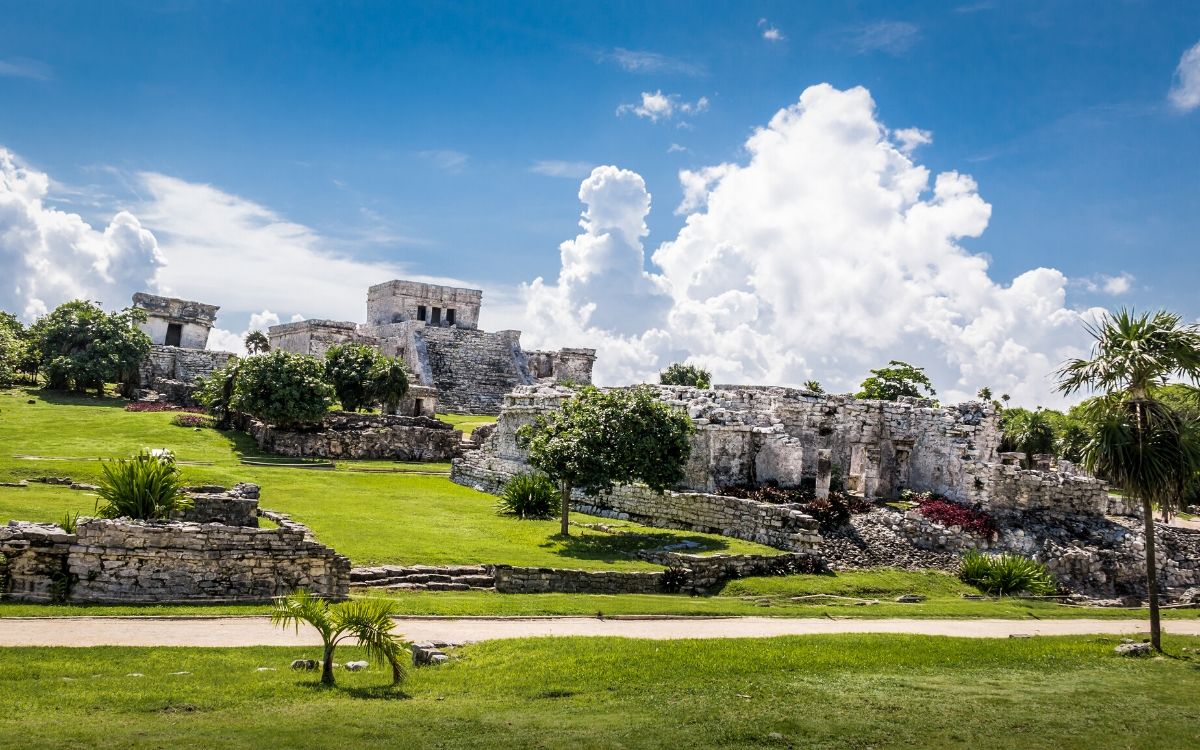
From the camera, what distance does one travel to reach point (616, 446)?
69.0 ft

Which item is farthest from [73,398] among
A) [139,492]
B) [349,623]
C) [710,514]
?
[349,623]

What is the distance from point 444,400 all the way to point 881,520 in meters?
33.6

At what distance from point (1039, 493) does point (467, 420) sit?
28.6 meters

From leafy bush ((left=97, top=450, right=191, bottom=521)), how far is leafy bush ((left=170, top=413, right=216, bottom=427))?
72.0 ft

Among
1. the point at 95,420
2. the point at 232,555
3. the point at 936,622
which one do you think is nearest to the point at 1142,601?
the point at 936,622

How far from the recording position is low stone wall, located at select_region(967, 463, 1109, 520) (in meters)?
24.4

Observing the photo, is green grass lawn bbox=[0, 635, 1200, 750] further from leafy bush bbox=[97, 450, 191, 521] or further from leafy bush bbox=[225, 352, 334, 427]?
leafy bush bbox=[225, 352, 334, 427]

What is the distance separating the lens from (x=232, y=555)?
13.7m

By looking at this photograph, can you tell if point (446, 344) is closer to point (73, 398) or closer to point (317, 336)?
point (317, 336)

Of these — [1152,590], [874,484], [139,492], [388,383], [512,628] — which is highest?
[388,383]

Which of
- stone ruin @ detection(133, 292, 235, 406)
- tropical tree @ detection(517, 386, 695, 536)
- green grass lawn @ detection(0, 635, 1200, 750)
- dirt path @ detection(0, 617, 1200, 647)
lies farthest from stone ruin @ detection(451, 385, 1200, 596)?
stone ruin @ detection(133, 292, 235, 406)

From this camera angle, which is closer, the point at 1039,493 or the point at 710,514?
the point at 710,514

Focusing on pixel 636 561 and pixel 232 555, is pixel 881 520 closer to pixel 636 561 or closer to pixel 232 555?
pixel 636 561

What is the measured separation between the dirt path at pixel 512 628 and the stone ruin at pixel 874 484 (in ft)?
16.1
